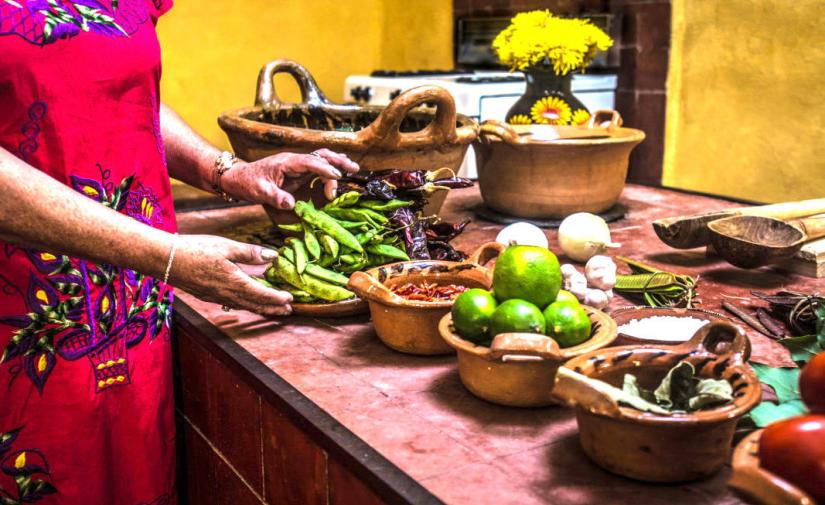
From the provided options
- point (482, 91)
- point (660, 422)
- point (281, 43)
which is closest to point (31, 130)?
point (660, 422)

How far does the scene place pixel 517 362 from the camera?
1.14 m

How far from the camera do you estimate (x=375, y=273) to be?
1486mm

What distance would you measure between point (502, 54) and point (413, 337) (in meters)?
1.75

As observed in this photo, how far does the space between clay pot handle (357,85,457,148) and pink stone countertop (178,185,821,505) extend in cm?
45

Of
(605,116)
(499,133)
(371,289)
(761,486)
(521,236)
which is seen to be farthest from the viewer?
(605,116)

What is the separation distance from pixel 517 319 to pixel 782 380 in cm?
36

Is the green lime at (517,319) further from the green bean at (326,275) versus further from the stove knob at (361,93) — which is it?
the stove knob at (361,93)

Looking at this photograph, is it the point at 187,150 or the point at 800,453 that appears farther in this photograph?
the point at 187,150

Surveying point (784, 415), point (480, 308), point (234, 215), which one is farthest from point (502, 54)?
point (784, 415)

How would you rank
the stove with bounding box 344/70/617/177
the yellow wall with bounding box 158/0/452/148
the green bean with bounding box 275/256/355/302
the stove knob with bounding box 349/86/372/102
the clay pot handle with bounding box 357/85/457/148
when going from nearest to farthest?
the green bean with bounding box 275/256/355/302 → the clay pot handle with bounding box 357/85/457/148 → the stove with bounding box 344/70/617/177 → the stove knob with bounding box 349/86/372/102 → the yellow wall with bounding box 158/0/452/148

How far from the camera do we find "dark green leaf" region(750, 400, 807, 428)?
1022mm

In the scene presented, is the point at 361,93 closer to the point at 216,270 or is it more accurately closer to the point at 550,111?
the point at 550,111

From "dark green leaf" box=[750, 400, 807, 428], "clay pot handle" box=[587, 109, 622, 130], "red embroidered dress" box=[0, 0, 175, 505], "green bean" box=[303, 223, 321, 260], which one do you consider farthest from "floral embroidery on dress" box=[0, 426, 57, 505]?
"clay pot handle" box=[587, 109, 622, 130]

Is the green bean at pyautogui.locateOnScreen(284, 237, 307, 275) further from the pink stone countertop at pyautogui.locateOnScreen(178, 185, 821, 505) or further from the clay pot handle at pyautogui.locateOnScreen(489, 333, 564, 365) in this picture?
the clay pot handle at pyautogui.locateOnScreen(489, 333, 564, 365)
